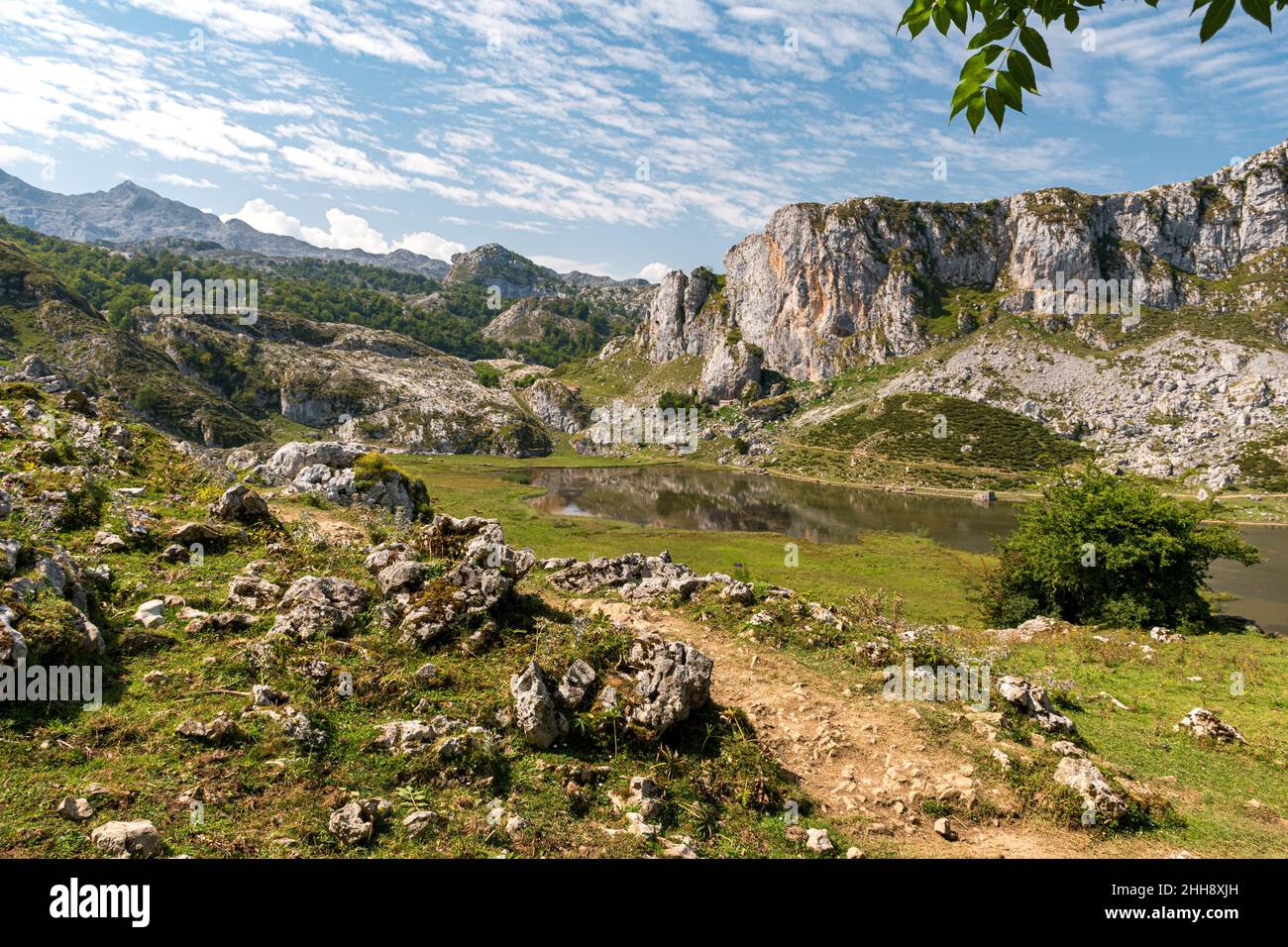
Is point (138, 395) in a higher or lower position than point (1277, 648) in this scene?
higher

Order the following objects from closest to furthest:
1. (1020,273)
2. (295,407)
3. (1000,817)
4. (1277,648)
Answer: (1000,817), (1277,648), (295,407), (1020,273)

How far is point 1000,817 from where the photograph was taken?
32.0 feet

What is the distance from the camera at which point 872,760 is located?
11.0m

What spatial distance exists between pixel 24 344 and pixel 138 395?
2097 centimetres

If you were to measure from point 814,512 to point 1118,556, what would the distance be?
198ft

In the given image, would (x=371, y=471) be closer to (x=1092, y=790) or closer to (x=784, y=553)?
(x=1092, y=790)

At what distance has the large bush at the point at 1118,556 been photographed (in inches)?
1004

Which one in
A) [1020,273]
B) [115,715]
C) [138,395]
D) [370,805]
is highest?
[1020,273]

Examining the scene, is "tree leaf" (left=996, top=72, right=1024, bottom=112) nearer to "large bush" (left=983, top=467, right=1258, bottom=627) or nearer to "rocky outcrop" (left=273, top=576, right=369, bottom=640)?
"rocky outcrop" (left=273, top=576, right=369, bottom=640)

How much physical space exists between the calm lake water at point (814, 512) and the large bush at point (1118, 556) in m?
17.0

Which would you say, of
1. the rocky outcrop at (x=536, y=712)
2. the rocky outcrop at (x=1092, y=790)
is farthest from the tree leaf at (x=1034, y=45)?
the rocky outcrop at (x=1092, y=790)

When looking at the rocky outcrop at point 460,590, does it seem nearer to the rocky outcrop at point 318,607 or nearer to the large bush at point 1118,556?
the rocky outcrop at point 318,607
